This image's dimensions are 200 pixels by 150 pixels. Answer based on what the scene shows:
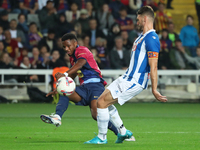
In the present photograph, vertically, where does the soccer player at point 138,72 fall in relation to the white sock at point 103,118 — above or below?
above

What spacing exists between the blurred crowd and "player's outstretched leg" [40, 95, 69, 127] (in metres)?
7.74

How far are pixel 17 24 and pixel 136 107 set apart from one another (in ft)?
21.3

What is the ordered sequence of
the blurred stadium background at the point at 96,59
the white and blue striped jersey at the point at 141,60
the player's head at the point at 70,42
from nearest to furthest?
the white and blue striped jersey at the point at 141,60 → the player's head at the point at 70,42 → the blurred stadium background at the point at 96,59

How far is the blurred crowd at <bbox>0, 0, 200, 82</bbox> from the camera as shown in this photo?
15773 millimetres

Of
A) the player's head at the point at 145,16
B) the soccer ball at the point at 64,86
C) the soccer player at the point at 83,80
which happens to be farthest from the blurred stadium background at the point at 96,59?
the player's head at the point at 145,16

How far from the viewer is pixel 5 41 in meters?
16.6

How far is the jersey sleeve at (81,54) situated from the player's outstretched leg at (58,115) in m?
0.70

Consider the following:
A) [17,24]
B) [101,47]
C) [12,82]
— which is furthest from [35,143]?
[17,24]

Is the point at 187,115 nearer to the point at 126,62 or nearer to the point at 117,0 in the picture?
the point at 126,62

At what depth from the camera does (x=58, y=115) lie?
6.96 meters

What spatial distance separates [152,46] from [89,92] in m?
1.56

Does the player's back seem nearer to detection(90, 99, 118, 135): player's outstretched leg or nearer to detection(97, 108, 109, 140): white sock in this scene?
detection(90, 99, 118, 135): player's outstretched leg

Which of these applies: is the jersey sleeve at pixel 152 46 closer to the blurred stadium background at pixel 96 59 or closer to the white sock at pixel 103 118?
the white sock at pixel 103 118

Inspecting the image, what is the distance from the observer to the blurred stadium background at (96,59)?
8.43 metres
